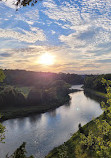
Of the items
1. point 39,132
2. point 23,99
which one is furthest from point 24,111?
point 39,132

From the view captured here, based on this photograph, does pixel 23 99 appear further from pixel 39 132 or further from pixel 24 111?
pixel 39 132

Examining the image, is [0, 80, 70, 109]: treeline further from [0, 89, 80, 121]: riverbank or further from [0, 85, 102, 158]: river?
[0, 85, 102, 158]: river

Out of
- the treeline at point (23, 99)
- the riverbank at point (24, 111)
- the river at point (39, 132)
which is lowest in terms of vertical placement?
the river at point (39, 132)

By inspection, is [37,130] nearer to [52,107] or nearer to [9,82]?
[52,107]

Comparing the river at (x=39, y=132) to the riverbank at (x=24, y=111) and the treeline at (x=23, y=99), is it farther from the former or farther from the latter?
the treeline at (x=23, y=99)

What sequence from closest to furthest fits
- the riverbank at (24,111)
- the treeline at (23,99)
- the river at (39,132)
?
1. the river at (39,132)
2. the riverbank at (24,111)
3. the treeline at (23,99)

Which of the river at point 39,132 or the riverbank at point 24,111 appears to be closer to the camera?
the river at point 39,132

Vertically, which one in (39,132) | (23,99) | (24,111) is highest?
(23,99)

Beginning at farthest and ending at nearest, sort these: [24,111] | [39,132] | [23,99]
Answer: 1. [23,99]
2. [24,111]
3. [39,132]

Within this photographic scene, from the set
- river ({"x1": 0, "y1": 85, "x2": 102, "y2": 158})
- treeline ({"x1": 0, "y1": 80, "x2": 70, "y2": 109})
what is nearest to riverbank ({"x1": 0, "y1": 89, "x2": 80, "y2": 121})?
treeline ({"x1": 0, "y1": 80, "x2": 70, "y2": 109})

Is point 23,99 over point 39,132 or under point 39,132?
over

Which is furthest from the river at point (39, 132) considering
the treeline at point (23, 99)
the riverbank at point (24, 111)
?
the treeline at point (23, 99)

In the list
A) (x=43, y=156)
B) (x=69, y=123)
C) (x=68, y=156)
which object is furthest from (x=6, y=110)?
(x=68, y=156)
